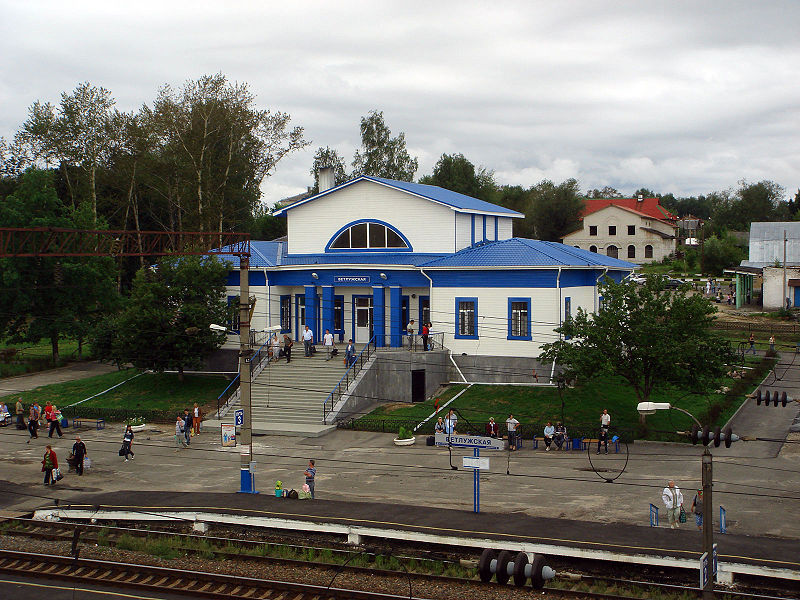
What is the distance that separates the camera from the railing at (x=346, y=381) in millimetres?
36969

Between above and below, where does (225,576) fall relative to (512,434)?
below

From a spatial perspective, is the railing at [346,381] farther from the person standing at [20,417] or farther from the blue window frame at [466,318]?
the person standing at [20,417]

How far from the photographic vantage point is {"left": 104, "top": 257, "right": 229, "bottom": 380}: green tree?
132ft

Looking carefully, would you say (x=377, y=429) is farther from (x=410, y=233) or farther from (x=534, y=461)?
(x=410, y=233)

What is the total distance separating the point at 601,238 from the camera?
94.6 metres

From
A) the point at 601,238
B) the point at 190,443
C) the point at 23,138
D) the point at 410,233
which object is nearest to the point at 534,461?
the point at 190,443

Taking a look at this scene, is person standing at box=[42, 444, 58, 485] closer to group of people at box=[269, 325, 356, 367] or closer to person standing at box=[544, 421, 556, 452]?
group of people at box=[269, 325, 356, 367]

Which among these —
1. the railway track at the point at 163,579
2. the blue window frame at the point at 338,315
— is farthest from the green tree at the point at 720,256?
the railway track at the point at 163,579

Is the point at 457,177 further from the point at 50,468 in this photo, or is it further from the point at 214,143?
the point at 50,468

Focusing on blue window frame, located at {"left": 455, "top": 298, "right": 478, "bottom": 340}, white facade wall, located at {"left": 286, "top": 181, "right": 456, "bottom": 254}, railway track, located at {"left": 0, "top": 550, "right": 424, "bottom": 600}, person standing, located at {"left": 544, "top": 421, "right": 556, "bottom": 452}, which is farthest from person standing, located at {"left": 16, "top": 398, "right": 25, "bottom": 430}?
person standing, located at {"left": 544, "top": 421, "right": 556, "bottom": 452}

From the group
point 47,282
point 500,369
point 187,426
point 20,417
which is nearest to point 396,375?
point 500,369

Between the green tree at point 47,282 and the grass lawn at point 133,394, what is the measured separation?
5.82m

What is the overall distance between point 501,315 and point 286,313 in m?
12.7

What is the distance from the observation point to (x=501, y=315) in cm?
4022
